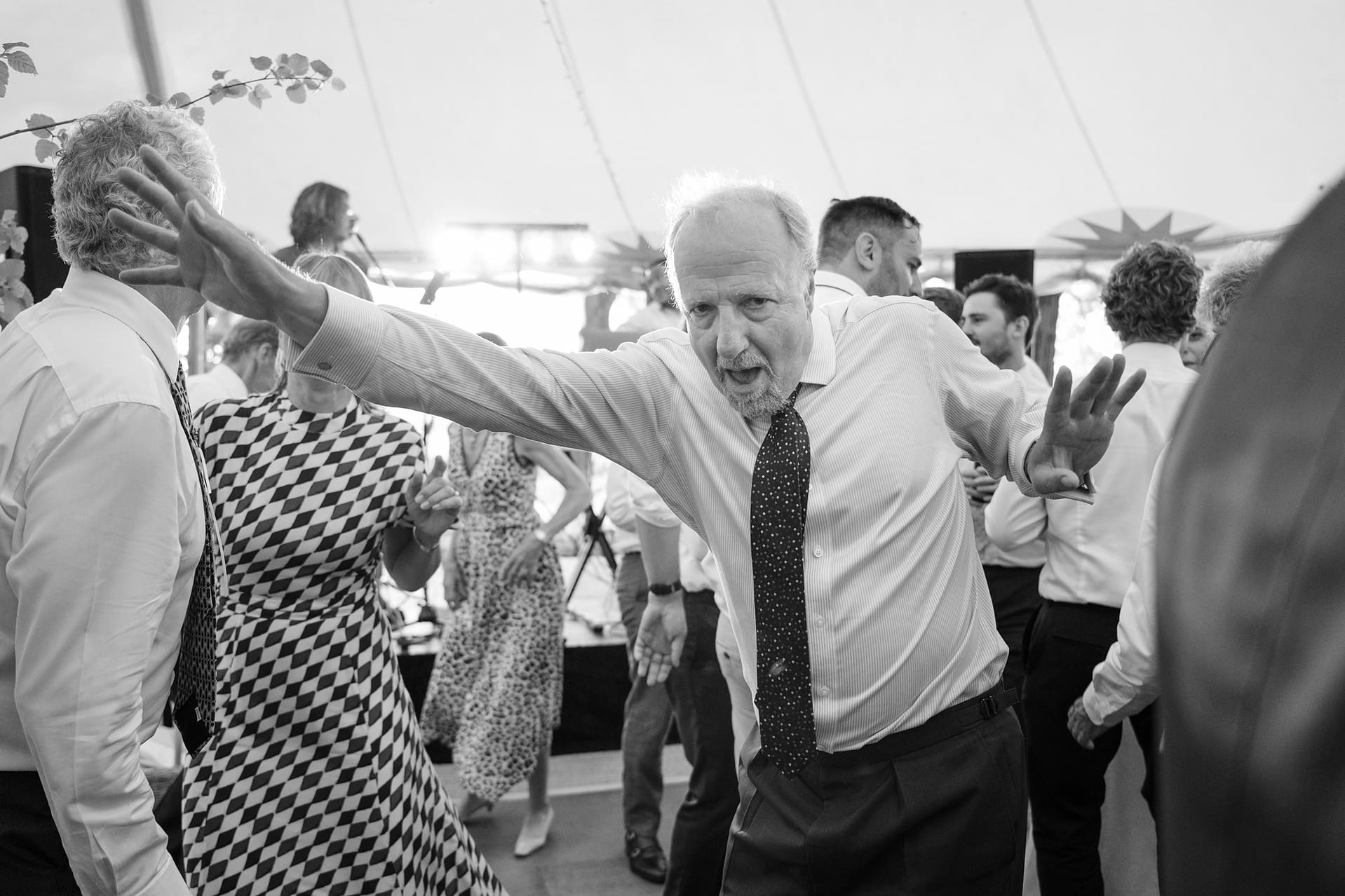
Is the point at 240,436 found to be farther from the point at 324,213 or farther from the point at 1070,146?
the point at 1070,146

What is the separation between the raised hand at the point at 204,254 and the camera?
1.14 m

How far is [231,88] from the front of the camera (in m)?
1.81

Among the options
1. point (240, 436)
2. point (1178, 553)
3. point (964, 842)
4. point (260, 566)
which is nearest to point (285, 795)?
point (260, 566)

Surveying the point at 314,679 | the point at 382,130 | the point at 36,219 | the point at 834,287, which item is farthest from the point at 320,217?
the point at 382,130

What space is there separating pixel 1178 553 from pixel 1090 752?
8.58 ft

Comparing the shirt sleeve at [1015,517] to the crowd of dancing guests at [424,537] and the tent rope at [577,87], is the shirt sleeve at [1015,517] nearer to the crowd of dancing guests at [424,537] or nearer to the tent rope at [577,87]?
the crowd of dancing guests at [424,537]

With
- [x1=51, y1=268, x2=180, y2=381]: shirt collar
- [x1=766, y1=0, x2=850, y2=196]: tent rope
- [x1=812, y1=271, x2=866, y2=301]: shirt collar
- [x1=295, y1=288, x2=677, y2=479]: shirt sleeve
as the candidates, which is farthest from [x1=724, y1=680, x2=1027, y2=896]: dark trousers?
[x1=766, y1=0, x2=850, y2=196]: tent rope

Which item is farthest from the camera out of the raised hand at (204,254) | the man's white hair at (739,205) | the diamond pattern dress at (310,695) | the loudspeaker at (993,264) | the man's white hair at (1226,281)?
the loudspeaker at (993,264)

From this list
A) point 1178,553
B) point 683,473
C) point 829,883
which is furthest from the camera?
point 683,473

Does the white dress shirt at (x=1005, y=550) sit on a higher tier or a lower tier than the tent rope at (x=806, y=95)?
lower

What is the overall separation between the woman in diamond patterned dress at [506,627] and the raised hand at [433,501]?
173cm

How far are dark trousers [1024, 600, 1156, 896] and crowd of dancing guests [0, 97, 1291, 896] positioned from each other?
0.01m

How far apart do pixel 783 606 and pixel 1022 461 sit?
1.45 ft

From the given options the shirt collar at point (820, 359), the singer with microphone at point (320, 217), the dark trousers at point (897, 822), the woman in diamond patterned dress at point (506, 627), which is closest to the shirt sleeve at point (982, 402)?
the shirt collar at point (820, 359)
